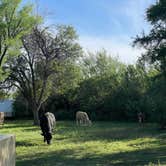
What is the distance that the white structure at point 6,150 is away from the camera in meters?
5.75

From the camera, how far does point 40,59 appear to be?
3856 cm

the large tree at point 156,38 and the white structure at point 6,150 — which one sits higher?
the large tree at point 156,38

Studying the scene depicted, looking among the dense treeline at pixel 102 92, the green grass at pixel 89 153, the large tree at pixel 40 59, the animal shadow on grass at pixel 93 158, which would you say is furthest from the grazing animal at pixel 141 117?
the animal shadow on grass at pixel 93 158

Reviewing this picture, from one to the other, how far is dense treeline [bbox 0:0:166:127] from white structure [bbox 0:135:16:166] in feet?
68.7

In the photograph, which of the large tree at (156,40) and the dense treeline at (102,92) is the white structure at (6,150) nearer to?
the large tree at (156,40)

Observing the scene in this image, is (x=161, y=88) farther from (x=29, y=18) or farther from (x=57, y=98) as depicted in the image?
(x=57, y=98)

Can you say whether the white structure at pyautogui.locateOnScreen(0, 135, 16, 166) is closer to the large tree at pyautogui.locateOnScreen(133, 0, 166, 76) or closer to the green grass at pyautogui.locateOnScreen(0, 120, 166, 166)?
the green grass at pyautogui.locateOnScreen(0, 120, 166, 166)

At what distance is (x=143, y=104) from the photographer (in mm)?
37625

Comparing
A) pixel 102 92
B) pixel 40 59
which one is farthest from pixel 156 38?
pixel 102 92

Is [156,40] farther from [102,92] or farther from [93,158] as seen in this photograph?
[102,92]

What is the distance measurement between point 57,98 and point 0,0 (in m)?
16.3

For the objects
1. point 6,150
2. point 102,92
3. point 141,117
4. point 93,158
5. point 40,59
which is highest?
point 40,59

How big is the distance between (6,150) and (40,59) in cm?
3283

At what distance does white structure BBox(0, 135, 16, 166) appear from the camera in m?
5.75
